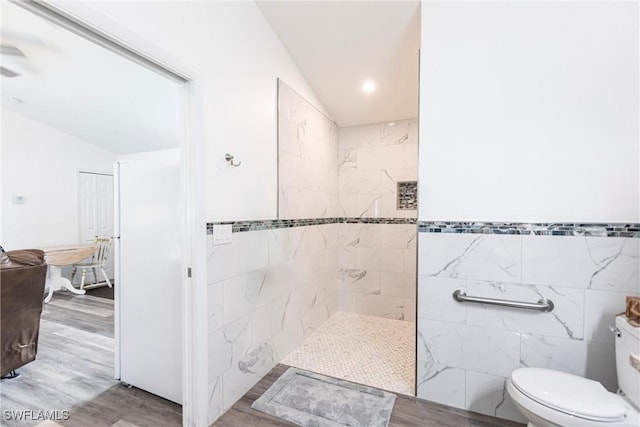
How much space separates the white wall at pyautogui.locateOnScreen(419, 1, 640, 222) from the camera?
59.5 inches

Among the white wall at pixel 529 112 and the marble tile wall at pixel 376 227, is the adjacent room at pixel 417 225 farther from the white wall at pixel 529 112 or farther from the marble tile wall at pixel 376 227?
the marble tile wall at pixel 376 227

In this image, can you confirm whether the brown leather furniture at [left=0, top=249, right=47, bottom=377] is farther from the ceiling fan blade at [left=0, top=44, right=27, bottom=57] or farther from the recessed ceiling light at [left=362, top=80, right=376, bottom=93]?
the recessed ceiling light at [left=362, top=80, right=376, bottom=93]

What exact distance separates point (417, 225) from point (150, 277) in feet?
6.09

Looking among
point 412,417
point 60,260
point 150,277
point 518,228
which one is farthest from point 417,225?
point 60,260

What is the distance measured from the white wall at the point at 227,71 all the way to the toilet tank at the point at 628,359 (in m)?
2.14

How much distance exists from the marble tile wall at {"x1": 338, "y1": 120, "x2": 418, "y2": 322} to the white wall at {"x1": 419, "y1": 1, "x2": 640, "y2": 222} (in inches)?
60.4

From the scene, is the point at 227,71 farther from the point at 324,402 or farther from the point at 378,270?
the point at 378,270

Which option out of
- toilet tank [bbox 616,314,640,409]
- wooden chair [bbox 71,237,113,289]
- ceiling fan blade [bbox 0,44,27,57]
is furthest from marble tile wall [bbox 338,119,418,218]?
wooden chair [bbox 71,237,113,289]

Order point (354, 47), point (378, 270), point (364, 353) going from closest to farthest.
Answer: point (354, 47) < point (364, 353) < point (378, 270)

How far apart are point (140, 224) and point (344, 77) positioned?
2198 mm

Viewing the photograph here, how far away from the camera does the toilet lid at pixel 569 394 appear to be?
1.17m

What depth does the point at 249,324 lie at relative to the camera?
2.02 m

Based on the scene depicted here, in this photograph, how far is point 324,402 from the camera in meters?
1.86

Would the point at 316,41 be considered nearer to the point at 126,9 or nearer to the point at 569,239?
the point at 126,9
